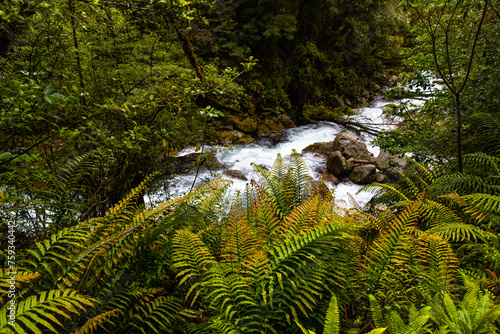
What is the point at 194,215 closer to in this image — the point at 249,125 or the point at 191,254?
the point at 191,254

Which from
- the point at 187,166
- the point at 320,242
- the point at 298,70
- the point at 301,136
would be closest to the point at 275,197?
the point at 320,242

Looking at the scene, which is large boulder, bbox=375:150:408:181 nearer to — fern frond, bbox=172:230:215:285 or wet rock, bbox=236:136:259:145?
wet rock, bbox=236:136:259:145

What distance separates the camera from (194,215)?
221 cm

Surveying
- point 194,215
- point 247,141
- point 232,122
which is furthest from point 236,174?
point 194,215

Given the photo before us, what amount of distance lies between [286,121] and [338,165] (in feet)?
16.9

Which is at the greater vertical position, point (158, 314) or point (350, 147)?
point (350, 147)

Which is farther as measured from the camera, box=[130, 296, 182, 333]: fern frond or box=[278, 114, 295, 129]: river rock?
box=[278, 114, 295, 129]: river rock

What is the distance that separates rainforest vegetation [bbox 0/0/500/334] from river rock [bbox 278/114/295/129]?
663 centimetres

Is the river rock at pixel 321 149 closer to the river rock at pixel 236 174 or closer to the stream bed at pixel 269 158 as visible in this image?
the stream bed at pixel 269 158

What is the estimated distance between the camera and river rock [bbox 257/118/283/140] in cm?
1088

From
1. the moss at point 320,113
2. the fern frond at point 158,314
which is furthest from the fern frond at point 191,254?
the moss at point 320,113

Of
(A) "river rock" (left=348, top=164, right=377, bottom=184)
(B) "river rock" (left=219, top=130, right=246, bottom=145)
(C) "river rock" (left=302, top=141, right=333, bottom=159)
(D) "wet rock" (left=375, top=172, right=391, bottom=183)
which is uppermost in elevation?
(B) "river rock" (left=219, top=130, right=246, bottom=145)

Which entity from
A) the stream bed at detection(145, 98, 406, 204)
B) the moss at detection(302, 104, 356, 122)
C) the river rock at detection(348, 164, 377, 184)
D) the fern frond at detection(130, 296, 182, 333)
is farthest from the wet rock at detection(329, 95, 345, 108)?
the fern frond at detection(130, 296, 182, 333)

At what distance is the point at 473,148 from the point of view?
13.7ft
